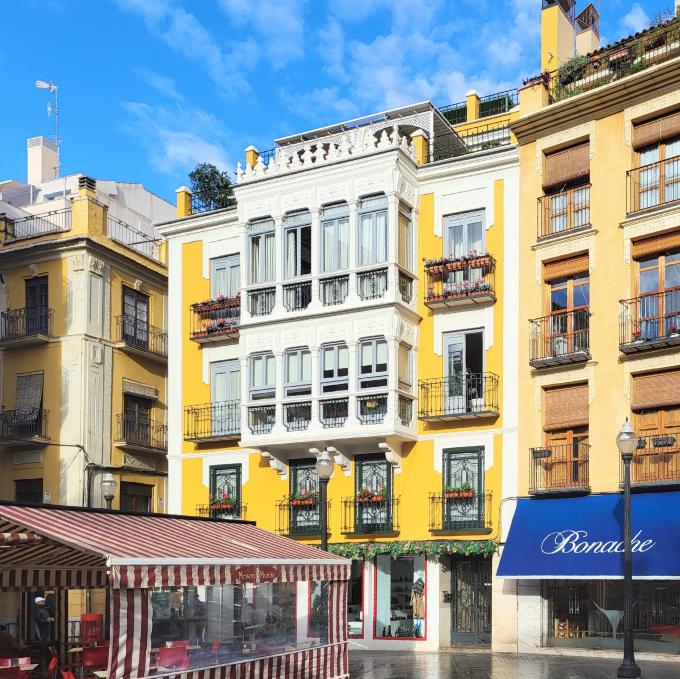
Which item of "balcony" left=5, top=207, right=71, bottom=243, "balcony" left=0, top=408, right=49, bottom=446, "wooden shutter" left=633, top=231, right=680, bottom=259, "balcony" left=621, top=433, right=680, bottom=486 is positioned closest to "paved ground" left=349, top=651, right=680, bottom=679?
"balcony" left=621, top=433, right=680, bottom=486

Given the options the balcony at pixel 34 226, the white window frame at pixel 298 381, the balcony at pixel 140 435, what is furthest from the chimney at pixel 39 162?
the white window frame at pixel 298 381

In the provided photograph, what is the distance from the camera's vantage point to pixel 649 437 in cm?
2653

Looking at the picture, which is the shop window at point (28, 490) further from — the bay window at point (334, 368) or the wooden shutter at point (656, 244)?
the wooden shutter at point (656, 244)

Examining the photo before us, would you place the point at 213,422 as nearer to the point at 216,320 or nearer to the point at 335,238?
the point at 216,320

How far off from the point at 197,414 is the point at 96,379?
434 centimetres

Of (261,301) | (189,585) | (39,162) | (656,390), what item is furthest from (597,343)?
(39,162)

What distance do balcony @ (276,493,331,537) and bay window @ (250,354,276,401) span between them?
3.13 m

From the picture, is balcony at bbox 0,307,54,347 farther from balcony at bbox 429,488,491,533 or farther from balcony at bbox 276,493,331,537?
balcony at bbox 429,488,491,533

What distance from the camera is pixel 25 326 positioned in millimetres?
37625

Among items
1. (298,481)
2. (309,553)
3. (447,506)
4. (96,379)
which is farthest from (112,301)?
(309,553)

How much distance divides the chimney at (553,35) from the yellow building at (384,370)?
13.1 feet

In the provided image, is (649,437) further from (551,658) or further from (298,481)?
(298,481)

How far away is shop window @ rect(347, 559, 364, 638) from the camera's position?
30.8 meters

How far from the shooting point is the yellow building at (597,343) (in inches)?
1032
